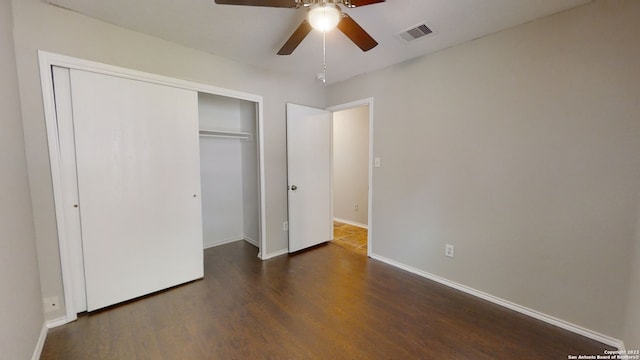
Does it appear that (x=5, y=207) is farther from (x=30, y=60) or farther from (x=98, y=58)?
(x=98, y=58)

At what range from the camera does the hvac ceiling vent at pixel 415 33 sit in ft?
6.75

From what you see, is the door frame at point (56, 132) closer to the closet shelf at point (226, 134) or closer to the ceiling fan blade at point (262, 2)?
the closet shelf at point (226, 134)

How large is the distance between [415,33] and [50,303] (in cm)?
371

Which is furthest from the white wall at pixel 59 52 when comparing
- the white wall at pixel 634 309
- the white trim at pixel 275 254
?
the white wall at pixel 634 309

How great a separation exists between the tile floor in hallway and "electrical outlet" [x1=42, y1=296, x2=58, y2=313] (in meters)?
2.97

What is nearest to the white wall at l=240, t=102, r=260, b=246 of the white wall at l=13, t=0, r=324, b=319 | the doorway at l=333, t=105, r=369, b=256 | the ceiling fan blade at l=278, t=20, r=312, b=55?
the white wall at l=13, t=0, r=324, b=319

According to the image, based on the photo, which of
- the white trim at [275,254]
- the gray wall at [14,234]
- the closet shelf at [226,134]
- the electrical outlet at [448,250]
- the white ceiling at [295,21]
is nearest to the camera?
the gray wall at [14,234]

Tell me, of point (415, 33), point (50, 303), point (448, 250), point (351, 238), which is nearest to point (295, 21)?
point (415, 33)

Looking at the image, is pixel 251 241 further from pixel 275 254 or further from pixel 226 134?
pixel 226 134

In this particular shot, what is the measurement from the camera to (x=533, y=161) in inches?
77.8

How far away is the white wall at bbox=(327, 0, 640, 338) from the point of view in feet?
5.44

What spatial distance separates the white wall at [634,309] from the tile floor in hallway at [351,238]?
2237mm

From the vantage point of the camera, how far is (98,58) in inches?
77.2

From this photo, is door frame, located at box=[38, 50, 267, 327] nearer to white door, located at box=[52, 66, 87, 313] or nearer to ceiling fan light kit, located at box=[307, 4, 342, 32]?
white door, located at box=[52, 66, 87, 313]
